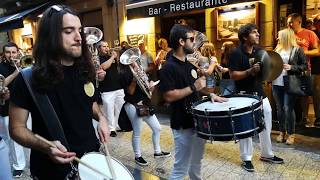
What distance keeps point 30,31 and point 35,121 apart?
16952 mm

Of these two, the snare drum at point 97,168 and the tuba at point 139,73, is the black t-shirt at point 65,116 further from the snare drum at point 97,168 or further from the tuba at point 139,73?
the tuba at point 139,73

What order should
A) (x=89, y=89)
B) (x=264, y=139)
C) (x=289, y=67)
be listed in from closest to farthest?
(x=89, y=89) < (x=264, y=139) < (x=289, y=67)

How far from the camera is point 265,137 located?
4941mm

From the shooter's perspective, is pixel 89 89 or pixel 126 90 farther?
pixel 126 90

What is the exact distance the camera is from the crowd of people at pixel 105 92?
2.17m

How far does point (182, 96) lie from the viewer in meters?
3.47

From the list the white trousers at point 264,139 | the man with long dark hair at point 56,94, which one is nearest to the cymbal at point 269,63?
the white trousers at point 264,139

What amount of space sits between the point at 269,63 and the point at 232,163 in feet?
5.11

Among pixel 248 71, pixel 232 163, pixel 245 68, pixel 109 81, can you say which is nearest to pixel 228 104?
pixel 248 71

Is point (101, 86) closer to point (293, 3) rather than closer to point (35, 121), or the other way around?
point (293, 3)

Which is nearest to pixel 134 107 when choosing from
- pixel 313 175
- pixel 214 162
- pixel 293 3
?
pixel 214 162

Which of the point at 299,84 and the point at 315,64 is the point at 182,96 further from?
the point at 315,64

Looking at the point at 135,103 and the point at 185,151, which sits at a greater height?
the point at 135,103

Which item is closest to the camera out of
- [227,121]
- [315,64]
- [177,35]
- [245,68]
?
[227,121]
